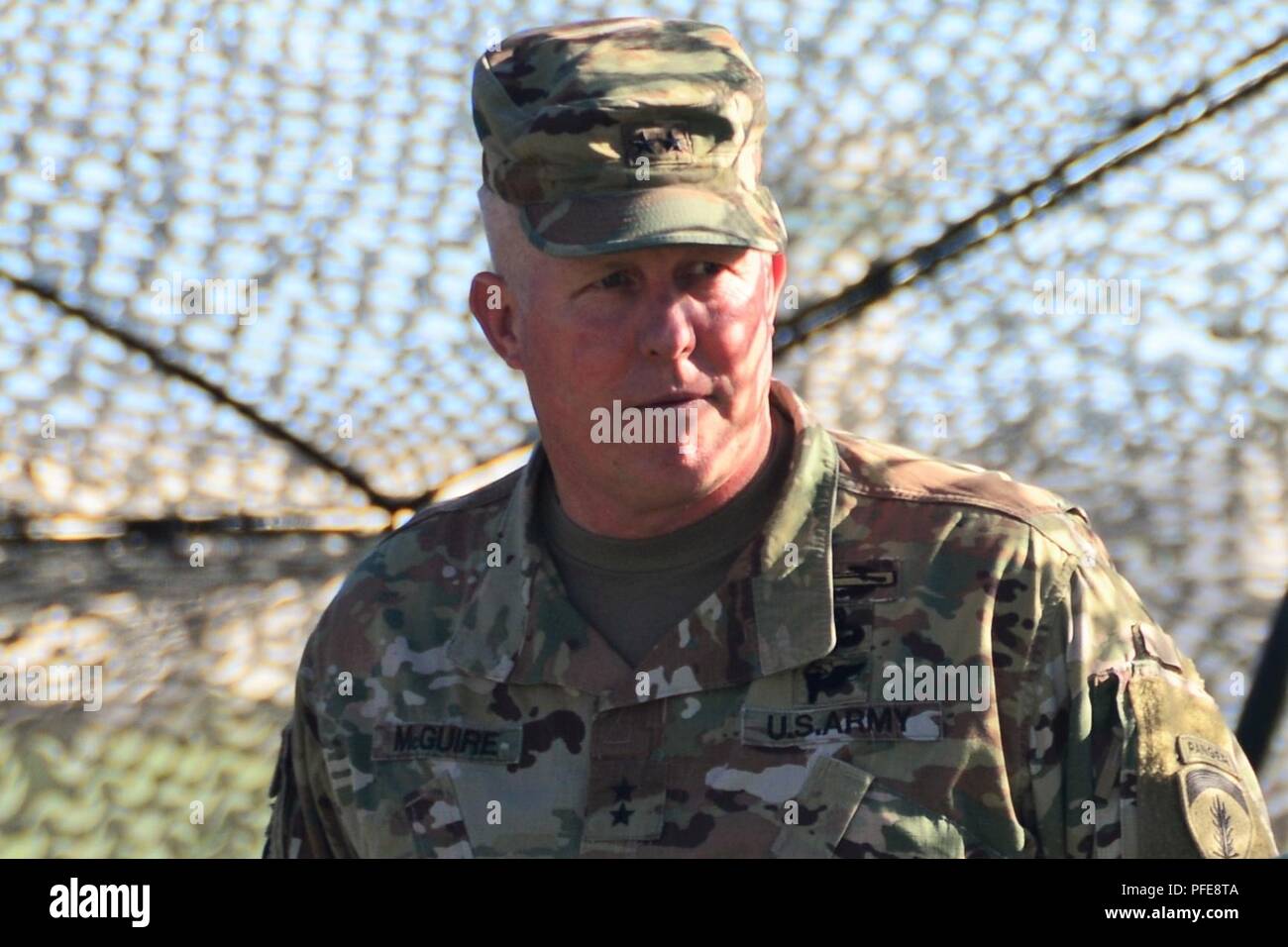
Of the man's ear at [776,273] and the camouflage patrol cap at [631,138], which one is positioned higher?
the camouflage patrol cap at [631,138]

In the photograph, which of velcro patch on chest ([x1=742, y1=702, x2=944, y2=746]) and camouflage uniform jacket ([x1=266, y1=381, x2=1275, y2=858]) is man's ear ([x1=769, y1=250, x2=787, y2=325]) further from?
velcro patch on chest ([x1=742, y1=702, x2=944, y2=746])

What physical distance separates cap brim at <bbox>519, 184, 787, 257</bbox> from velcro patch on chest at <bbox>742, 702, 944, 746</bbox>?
0.49 metres

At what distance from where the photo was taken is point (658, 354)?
71.9 inches

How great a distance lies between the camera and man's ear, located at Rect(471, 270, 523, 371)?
2.02m

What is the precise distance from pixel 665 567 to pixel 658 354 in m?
0.25

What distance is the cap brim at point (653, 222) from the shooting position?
71.4 inches

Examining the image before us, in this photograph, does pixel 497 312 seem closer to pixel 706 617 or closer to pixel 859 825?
pixel 706 617

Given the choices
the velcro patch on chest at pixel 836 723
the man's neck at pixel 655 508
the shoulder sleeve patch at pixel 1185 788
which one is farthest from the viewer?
the man's neck at pixel 655 508

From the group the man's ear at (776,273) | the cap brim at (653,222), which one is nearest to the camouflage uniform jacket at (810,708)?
the man's ear at (776,273)

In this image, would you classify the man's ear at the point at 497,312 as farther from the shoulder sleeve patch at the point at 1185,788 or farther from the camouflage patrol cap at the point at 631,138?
the shoulder sleeve patch at the point at 1185,788

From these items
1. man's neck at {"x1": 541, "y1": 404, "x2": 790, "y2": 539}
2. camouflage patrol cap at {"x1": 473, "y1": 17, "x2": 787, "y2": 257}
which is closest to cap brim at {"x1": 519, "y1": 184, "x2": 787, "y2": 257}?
camouflage patrol cap at {"x1": 473, "y1": 17, "x2": 787, "y2": 257}

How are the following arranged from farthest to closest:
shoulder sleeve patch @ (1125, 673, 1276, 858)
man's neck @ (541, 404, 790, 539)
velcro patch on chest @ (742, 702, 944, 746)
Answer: man's neck @ (541, 404, 790, 539)
velcro patch on chest @ (742, 702, 944, 746)
shoulder sleeve patch @ (1125, 673, 1276, 858)

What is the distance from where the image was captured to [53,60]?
2910 millimetres

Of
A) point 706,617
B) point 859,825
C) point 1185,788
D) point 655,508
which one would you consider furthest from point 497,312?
point 1185,788
